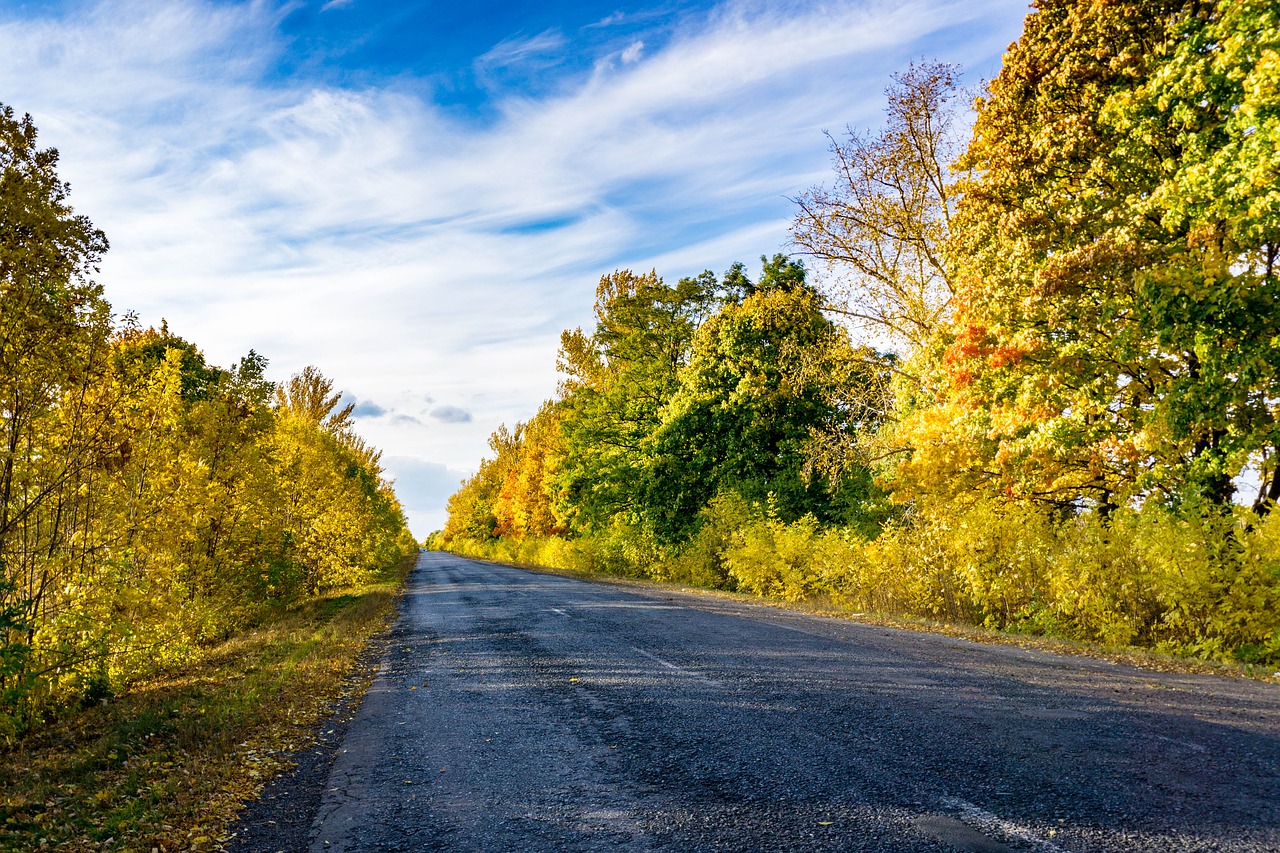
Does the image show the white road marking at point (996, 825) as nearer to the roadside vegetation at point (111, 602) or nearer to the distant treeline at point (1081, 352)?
the roadside vegetation at point (111, 602)

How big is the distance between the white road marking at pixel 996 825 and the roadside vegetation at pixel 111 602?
4449 millimetres

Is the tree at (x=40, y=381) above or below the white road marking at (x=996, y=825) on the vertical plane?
above

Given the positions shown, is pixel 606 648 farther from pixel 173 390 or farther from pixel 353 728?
pixel 173 390

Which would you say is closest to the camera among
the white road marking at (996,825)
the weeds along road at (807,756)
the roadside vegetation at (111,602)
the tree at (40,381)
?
the white road marking at (996,825)

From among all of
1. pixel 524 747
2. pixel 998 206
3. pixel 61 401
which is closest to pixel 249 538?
pixel 61 401

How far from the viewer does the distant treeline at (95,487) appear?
793 cm

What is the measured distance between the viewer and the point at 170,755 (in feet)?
21.5

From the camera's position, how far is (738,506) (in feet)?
86.3

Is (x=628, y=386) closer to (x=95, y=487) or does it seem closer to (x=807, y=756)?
(x=95, y=487)

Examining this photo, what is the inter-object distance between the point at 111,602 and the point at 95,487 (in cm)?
196

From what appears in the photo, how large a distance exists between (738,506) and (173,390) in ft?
57.9

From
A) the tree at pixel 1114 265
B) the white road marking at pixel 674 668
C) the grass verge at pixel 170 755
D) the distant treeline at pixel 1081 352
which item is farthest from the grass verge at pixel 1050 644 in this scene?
the grass verge at pixel 170 755

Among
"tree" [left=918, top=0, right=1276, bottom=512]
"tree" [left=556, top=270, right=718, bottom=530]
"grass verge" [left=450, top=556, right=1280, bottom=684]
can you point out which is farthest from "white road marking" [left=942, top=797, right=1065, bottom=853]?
"tree" [left=556, top=270, right=718, bottom=530]

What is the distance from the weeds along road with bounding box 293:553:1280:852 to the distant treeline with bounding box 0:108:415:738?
3.92 m
